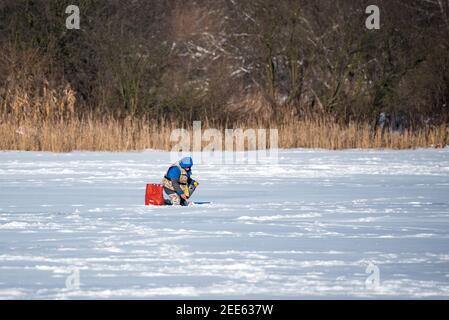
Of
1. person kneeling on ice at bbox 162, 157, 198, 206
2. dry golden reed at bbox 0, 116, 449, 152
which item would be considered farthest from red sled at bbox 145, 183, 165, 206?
dry golden reed at bbox 0, 116, 449, 152

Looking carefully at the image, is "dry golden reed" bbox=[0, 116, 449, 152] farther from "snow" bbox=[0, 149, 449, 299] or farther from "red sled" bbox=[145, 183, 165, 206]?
"red sled" bbox=[145, 183, 165, 206]

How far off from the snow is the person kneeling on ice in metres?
0.20

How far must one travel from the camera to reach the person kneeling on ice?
9875mm

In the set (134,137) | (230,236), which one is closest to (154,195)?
(230,236)

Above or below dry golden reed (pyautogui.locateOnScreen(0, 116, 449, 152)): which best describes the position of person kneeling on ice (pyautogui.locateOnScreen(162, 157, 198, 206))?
below

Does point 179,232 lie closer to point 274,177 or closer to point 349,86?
point 274,177

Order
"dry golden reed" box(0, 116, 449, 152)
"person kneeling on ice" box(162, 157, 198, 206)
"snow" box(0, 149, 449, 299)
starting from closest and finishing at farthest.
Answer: "snow" box(0, 149, 449, 299) → "person kneeling on ice" box(162, 157, 198, 206) → "dry golden reed" box(0, 116, 449, 152)

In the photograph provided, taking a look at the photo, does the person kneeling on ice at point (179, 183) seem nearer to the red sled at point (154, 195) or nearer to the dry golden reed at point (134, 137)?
the red sled at point (154, 195)

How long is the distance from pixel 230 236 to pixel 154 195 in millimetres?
2229

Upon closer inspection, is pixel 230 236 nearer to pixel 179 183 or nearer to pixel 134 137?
pixel 179 183

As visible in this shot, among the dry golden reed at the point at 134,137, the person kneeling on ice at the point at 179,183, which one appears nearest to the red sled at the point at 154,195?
the person kneeling on ice at the point at 179,183

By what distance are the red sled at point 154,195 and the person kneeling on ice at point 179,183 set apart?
114mm

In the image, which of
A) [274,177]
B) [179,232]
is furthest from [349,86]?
[179,232]
